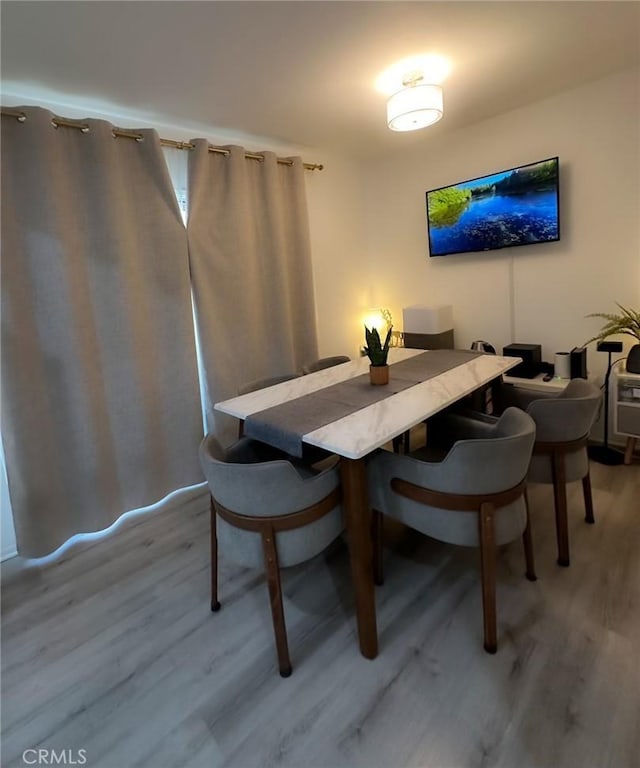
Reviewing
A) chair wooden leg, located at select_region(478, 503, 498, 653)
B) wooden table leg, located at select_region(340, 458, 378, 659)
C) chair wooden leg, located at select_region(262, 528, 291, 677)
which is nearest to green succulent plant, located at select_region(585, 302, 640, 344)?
chair wooden leg, located at select_region(478, 503, 498, 653)

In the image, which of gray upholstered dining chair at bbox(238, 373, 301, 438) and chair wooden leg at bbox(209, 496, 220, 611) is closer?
chair wooden leg at bbox(209, 496, 220, 611)

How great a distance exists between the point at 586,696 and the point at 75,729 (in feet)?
5.42

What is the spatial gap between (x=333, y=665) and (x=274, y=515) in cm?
61

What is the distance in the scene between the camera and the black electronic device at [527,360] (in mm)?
2908

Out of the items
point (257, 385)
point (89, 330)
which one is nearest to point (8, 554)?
point (89, 330)

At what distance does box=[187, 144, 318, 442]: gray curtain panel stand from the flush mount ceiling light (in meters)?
1.11

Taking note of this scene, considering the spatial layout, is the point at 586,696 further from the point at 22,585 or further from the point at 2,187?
the point at 2,187

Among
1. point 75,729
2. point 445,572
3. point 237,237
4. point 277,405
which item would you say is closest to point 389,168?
point 237,237

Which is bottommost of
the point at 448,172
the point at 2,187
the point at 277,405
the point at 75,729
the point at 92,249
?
the point at 75,729

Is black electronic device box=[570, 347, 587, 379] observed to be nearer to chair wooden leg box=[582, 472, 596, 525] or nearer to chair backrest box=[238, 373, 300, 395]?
chair wooden leg box=[582, 472, 596, 525]

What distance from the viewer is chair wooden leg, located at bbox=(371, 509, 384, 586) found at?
175cm

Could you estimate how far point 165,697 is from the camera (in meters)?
1.39

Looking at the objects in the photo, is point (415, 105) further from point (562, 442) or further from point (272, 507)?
point (272, 507)

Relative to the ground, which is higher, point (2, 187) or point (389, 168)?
point (389, 168)
